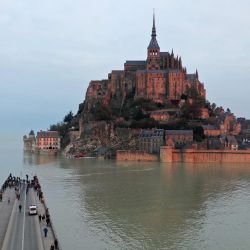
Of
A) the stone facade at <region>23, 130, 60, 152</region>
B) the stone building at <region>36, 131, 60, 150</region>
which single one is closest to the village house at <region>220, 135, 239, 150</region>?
the stone facade at <region>23, 130, 60, 152</region>

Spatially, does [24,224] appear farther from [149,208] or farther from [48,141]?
[48,141]

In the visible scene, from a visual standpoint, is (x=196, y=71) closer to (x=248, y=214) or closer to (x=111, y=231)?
(x=248, y=214)

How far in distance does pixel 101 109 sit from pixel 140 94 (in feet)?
28.6

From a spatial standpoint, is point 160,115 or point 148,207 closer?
point 148,207

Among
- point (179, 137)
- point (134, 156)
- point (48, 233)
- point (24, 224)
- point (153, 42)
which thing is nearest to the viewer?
point (48, 233)

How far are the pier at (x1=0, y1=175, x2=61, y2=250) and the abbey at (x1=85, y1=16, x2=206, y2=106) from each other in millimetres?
60663

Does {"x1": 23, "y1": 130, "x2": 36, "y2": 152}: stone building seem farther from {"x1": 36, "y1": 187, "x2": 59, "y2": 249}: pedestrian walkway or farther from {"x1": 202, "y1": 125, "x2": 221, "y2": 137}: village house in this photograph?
{"x1": 36, "y1": 187, "x2": 59, "y2": 249}: pedestrian walkway

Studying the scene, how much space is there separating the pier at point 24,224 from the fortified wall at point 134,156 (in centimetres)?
3965

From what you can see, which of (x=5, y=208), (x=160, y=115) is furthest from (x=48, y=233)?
(x=160, y=115)

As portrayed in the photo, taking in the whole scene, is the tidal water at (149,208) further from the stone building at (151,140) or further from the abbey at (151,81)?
the abbey at (151,81)

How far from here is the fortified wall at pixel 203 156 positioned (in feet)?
244

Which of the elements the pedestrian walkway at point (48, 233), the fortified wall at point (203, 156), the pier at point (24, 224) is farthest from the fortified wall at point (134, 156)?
the pedestrian walkway at point (48, 233)

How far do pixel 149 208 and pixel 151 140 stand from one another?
44.4 m

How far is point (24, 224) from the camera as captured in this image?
1053 inches
